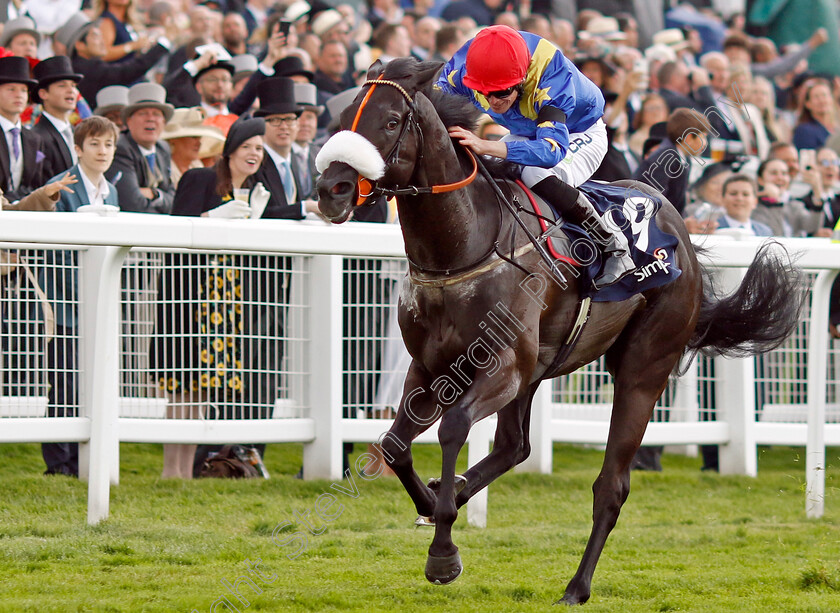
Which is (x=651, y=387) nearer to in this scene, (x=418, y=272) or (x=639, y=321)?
(x=639, y=321)

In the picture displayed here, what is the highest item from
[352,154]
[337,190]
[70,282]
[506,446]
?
[352,154]

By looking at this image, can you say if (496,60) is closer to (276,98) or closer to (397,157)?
(397,157)

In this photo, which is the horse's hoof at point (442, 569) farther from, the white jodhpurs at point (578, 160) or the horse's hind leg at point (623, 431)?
the white jodhpurs at point (578, 160)

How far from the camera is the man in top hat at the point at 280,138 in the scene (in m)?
Answer: 6.98

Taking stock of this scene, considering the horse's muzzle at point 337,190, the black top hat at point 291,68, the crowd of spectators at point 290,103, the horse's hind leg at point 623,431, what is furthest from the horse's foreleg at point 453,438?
the black top hat at point 291,68

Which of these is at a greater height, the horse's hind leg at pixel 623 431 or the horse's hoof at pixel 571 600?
the horse's hind leg at pixel 623 431

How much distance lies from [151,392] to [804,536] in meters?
3.08

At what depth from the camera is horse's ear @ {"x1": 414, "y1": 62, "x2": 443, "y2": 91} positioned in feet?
12.8

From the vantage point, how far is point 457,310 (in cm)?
Result: 402

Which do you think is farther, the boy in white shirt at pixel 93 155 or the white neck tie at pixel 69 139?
the white neck tie at pixel 69 139

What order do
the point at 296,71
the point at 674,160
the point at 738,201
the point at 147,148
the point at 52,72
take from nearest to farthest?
1. the point at 674,160
2. the point at 52,72
3. the point at 147,148
4. the point at 738,201
5. the point at 296,71

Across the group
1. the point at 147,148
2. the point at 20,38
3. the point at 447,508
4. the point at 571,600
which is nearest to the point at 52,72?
the point at 147,148

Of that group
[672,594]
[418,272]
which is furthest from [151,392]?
[672,594]

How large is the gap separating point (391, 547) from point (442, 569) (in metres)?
1.15
